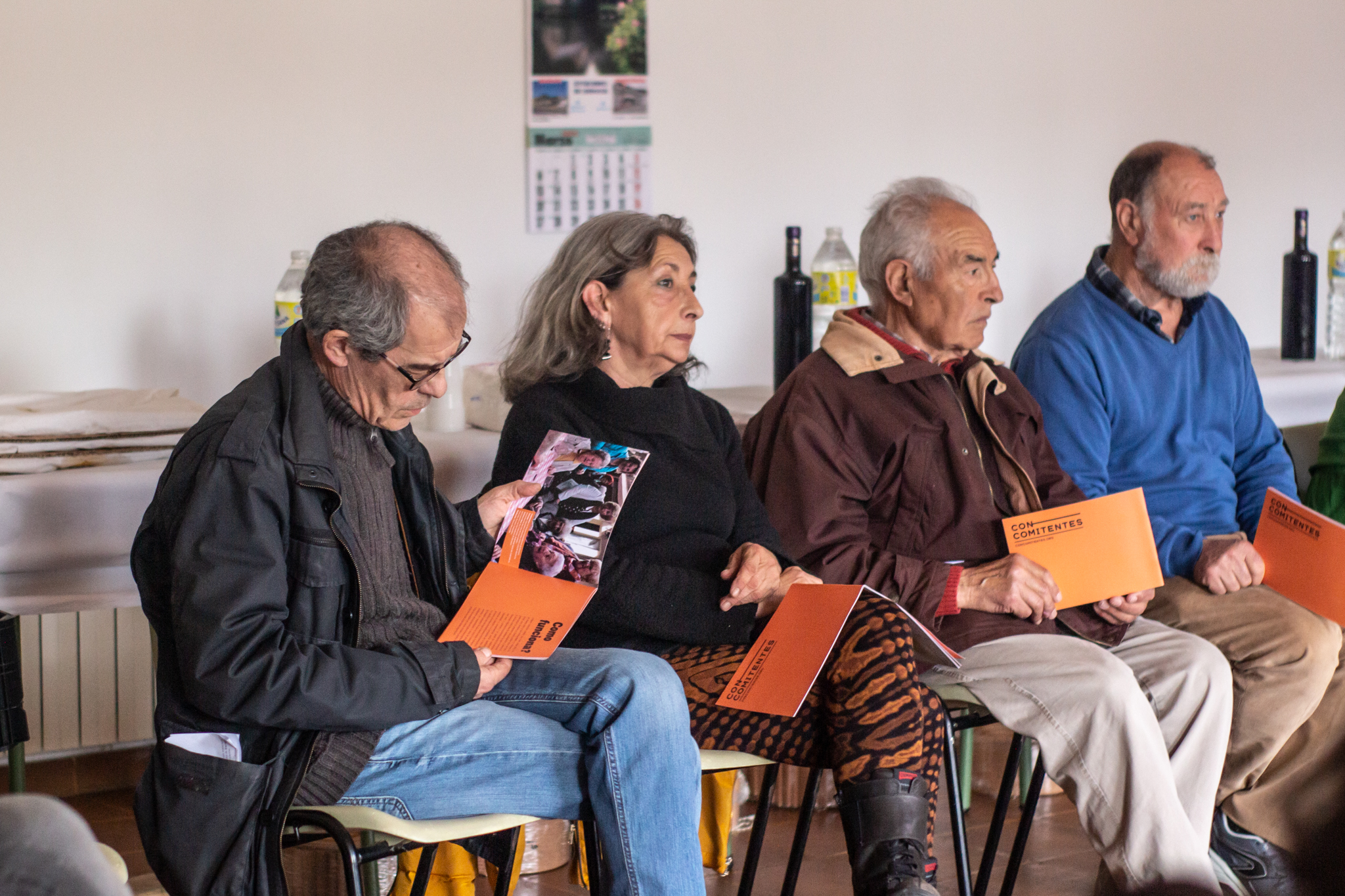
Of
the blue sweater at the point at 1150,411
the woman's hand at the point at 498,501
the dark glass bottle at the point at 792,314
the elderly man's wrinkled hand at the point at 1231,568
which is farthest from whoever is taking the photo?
the dark glass bottle at the point at 792,314

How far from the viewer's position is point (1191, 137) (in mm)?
4152

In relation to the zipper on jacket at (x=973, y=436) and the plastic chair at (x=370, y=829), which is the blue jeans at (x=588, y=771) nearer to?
the plastic chair at (x=370, y=829)

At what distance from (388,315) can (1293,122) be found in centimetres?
368

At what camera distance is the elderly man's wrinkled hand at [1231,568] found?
93.5 inches

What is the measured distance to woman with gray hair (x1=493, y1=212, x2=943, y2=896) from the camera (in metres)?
1.78

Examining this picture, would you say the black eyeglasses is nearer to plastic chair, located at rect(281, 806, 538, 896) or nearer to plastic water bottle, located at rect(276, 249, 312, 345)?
plastic chair, located at rect(281, 806, 538, 896)

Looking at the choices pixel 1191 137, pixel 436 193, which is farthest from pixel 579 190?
pixel 1191 137

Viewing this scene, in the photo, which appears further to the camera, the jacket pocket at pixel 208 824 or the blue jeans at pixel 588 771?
the blue jeans at pixel 588 771

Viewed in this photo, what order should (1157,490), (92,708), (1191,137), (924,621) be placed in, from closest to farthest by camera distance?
1. (924,621)
2. (1157,490)
3. (92,708)
4. (1191,137)

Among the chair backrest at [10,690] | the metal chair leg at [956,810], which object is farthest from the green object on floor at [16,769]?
the metal chair leg at [956,810]

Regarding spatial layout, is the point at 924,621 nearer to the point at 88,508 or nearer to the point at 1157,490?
the point at 1157,490

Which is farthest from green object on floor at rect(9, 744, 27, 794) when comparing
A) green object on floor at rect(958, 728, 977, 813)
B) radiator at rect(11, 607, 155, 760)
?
green object on floor at rect(958, 728, 977, 813)

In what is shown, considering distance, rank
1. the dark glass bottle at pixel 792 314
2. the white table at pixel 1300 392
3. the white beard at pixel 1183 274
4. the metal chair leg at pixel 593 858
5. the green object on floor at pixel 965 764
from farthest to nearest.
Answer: the white table at pixel 1300 392 → the dark glass bottle at pixel 792 314 → the green object on floor at pixel 965 764 → the white beard at pixel 1183 274 → the metal chair leg at pixel 593 858

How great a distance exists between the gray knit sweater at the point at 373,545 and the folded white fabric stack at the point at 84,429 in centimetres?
78
